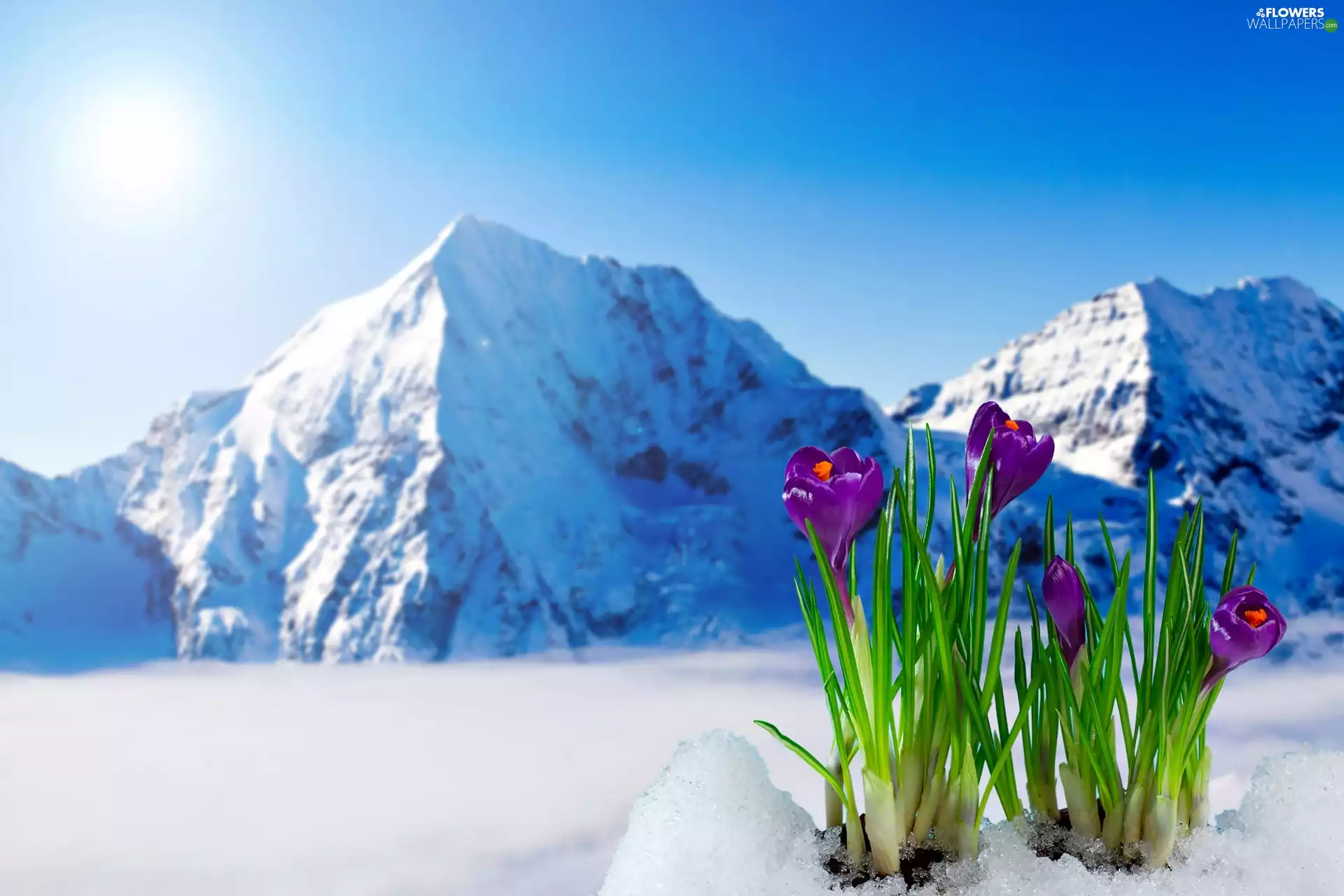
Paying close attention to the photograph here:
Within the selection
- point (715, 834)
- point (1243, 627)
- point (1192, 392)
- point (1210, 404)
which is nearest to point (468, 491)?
point (715, 834)

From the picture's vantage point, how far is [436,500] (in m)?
17.8

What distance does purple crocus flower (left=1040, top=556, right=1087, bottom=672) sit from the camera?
1.85 meters

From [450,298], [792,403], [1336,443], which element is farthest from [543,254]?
[1336,443]

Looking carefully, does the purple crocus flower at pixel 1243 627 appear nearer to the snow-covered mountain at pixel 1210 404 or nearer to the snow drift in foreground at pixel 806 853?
the snow drift in foreground at pixel 806 853

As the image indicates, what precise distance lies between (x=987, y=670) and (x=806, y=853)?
55cm

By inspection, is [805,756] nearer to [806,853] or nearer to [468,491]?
[806,853]

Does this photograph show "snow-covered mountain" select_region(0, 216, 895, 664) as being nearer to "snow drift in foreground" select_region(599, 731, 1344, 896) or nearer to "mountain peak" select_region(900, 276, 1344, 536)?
"mountain peak" select_region(900, 276, 1344, 536)

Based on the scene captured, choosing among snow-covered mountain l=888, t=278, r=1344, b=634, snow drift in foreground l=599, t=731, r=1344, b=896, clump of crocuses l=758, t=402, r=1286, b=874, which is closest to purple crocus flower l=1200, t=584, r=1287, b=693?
clump of crocuses l=758, t=402, r=1286, b=874

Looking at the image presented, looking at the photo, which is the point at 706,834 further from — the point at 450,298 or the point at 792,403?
the point at 792,403

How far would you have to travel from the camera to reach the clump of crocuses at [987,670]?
1.67m

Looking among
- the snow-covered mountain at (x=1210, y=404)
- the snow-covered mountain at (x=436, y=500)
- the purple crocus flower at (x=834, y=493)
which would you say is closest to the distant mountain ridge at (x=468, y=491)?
the snow-covered mountain at (x=436, y=500)

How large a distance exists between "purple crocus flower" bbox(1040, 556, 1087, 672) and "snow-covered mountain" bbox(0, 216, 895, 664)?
A: 1635 centimetres

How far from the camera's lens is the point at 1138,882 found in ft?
5.71

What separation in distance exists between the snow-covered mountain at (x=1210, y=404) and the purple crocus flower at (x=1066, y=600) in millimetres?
27944
